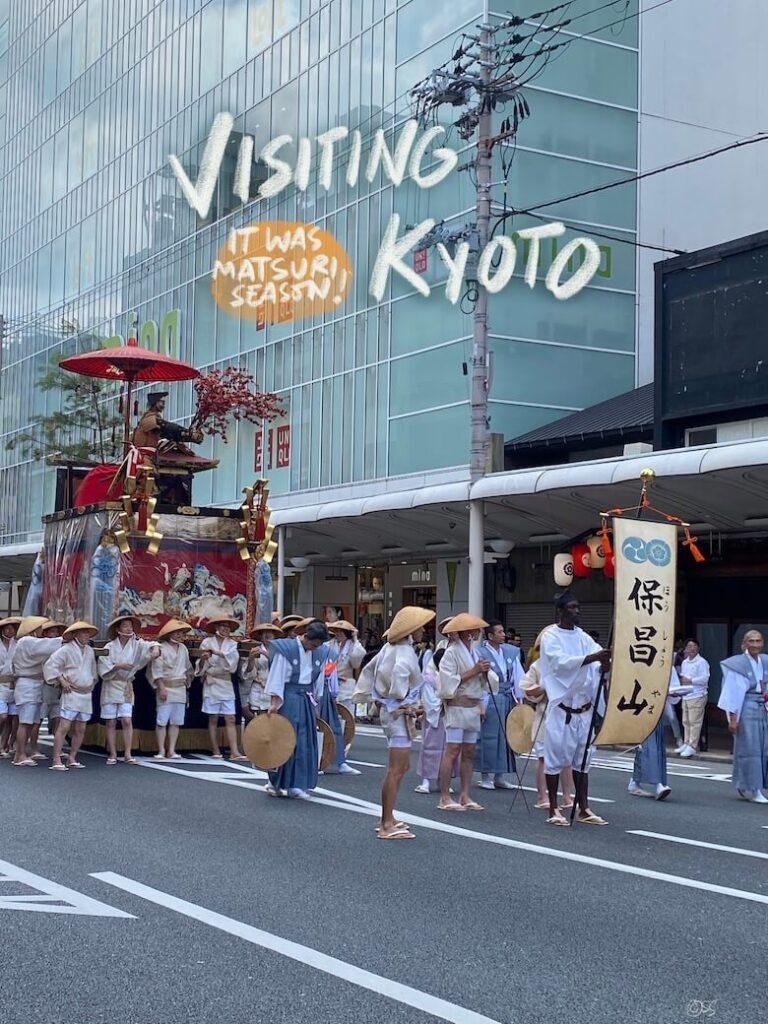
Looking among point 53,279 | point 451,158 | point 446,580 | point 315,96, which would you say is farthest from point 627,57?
point 53,279

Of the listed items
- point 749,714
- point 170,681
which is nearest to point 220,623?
point 170,681

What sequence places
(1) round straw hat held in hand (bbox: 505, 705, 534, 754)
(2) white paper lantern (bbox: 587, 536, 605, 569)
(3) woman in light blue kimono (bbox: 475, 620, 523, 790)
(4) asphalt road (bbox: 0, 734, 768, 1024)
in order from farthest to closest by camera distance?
(2) white paper lantern (bbox: 587, 536, 605, 569) < (3) woman in light blue kimono (bbox: 475, 620, 523, 790) < (1) round straw hat held in hand (bbox: 505, 705, 534, 754) < (4) asphalt road (bbox: 0, 734, 768, 1024)

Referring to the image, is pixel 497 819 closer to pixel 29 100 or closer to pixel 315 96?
pixel 315 96

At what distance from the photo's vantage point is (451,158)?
93.7 ft

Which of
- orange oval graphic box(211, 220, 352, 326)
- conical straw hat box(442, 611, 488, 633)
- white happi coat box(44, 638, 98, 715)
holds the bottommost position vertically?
white happi coat box(44, 638, 98, 715)

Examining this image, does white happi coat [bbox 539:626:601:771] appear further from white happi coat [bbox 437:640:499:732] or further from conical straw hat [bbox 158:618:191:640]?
conical straw hat [bbox 158:618:191:640]

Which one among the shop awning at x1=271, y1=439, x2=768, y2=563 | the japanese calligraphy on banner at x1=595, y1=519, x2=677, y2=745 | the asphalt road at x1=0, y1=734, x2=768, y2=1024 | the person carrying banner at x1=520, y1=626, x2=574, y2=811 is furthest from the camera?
the shop awning at x1=271, y1=439, x2=768, y2=563

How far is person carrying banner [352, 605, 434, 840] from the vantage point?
10.1 metres

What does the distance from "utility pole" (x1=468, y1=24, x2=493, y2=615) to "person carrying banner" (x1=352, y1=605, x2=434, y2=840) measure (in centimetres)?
1071

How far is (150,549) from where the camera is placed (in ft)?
54.6

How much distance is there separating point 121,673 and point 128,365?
5.00 meters

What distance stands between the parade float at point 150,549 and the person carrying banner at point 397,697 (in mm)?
6303

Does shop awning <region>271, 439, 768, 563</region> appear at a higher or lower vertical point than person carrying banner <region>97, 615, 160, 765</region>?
higher

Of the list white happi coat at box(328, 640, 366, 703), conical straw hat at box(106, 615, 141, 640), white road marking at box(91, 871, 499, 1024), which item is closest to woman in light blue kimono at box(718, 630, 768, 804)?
white happi coat at box(328, 640, 366, 703)
